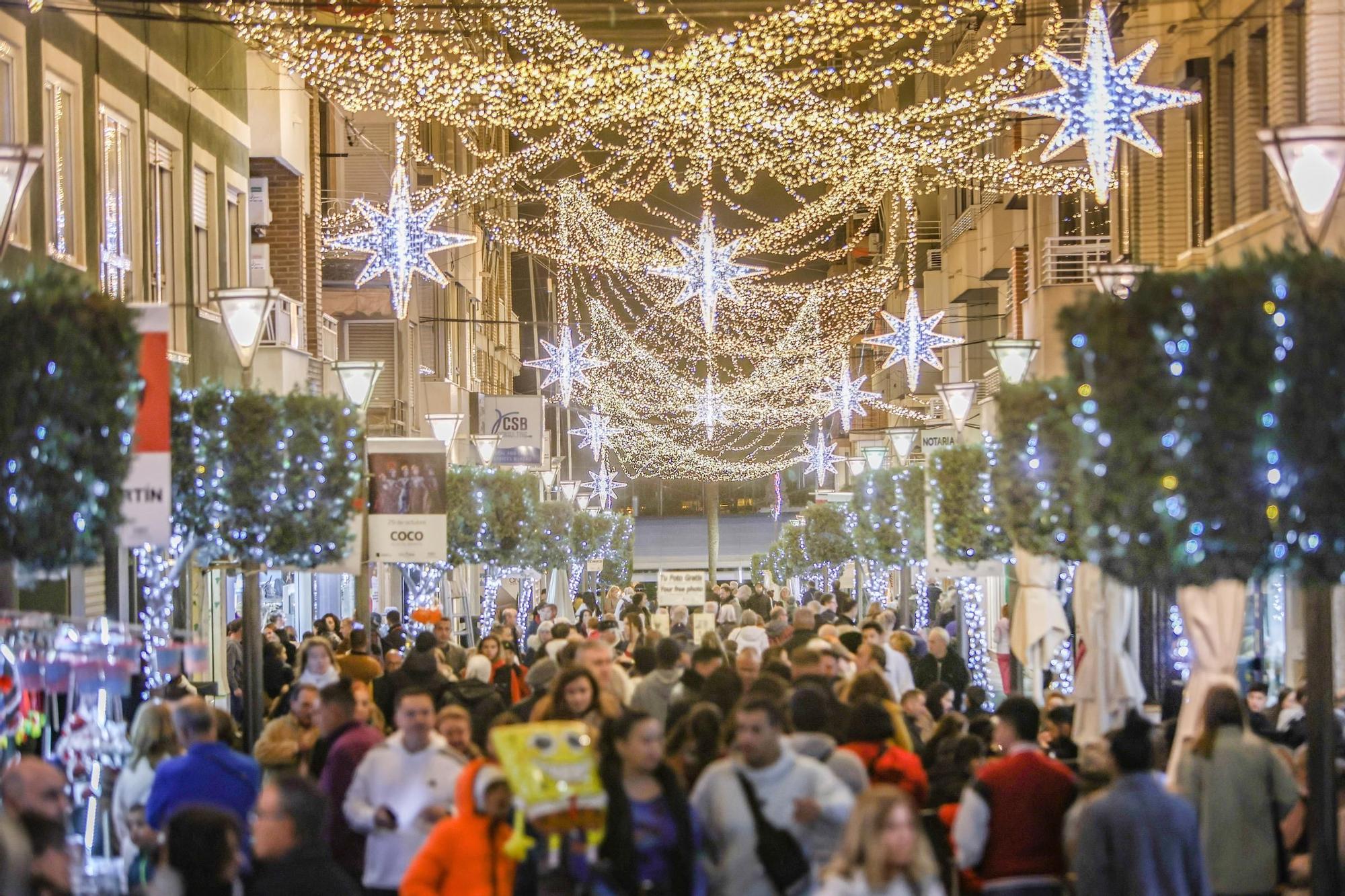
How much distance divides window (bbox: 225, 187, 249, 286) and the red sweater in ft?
73.4

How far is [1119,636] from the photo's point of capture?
17.0 m

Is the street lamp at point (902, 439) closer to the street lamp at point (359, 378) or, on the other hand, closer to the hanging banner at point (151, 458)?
the street lamp at point (359, 378)

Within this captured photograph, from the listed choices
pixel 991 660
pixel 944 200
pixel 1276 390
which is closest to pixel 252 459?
pixel 1276 390

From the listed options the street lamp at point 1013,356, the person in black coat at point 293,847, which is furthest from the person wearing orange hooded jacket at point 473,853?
the street lamp at point 1013,356

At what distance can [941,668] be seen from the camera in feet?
69.2

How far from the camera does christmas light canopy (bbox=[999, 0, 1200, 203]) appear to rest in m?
19.0

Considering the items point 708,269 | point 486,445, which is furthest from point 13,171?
point 486,445

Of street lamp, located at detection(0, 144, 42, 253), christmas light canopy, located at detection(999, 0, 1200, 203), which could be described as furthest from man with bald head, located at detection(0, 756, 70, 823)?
christmas light canopy, located at detection(999, 0, 1200, 203)

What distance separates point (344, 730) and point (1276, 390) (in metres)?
5.23

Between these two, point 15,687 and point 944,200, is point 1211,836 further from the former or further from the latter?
point 944,200

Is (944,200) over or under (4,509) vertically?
over

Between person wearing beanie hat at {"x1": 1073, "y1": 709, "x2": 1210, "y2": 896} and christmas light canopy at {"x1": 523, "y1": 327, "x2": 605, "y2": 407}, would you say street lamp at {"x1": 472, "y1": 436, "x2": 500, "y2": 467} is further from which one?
person wearing beanie hat at {"x1": 1073, "y1": 709, "x2": 1210, "y2": 896}

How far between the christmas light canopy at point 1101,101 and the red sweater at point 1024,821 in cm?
1111

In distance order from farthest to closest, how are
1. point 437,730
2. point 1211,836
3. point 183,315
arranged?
point 183,315, point 437,730, point 1211,836
